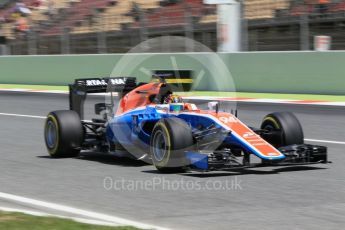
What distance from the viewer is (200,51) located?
72.6ft

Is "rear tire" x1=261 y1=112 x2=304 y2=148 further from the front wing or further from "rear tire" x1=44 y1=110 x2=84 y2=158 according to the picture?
"rear tire" x1=44 y1=110 x2=84 y2=158

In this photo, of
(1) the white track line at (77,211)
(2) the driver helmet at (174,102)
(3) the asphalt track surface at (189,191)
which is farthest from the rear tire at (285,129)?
(1) the white track line at (77,211)

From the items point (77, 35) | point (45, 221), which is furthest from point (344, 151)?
point (77, 35)

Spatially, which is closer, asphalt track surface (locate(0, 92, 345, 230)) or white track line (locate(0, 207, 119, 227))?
white track line (locate(0, 207, 119, 227))

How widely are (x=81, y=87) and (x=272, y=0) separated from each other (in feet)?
37.6

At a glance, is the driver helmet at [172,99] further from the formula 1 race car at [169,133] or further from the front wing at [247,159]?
the front wing at [247,159]

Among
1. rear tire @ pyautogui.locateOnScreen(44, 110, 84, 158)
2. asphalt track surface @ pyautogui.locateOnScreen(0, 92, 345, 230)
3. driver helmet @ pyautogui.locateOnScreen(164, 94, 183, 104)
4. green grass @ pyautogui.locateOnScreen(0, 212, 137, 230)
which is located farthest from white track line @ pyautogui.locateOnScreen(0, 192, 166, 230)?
driver helmet @ pyautogui.locateOnScreen(164, 94, 183, 104)

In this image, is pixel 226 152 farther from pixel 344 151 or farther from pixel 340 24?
pixel 340 24

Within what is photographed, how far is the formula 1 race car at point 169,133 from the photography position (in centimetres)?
765

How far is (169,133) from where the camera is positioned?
300 inches

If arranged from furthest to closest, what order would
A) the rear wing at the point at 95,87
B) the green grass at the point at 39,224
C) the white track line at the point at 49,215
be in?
the rear wing at the point at 95,87, the white track line at the point at 49,215, the green grass at the point at 39,224

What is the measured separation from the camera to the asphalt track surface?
5.75m

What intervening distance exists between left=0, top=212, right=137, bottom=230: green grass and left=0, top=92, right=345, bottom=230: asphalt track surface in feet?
1.88

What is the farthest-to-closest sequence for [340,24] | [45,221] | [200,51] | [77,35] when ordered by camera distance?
[77,35]
[200,51]
[340,24]
[45,221]
